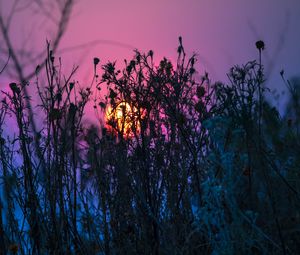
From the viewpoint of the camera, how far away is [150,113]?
141 inches

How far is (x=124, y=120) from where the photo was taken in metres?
3.39

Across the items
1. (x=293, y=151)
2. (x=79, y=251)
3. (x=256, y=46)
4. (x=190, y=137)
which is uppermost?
(x=256, y=46)

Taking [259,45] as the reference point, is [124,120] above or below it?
below

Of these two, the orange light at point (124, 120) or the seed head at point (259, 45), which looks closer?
the seed head at point (259, 45)

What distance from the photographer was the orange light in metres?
3.38

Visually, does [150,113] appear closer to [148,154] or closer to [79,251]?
[148,154]

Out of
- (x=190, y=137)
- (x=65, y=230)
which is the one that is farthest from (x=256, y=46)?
(x=65, y=230)

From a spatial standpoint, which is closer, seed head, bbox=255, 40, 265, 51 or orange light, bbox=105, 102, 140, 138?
seed head, bbox=255, 40, 265, 51

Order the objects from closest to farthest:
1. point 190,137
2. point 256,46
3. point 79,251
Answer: point 256,46 → point 79,251 → point 190,137

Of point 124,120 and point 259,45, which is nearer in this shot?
point 259,45

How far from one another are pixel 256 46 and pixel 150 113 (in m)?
0.89

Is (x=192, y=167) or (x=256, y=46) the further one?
(x=192, y=167)

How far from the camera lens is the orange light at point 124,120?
338 centimetres

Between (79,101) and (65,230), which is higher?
(79,101)
